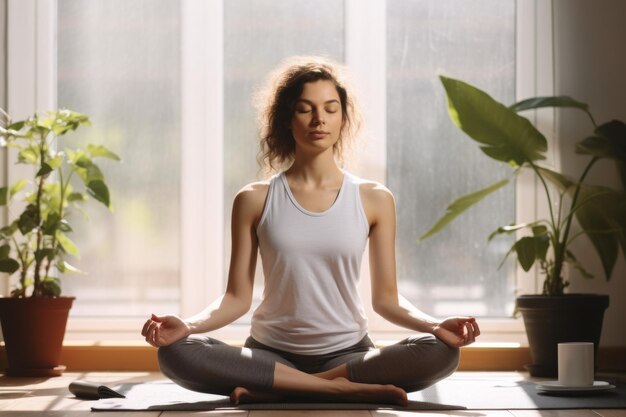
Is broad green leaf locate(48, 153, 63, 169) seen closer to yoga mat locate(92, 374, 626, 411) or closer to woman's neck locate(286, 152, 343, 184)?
yoga mat locate(92, 374, 626, 411)

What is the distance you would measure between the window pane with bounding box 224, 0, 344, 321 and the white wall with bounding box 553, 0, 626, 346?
890 millimetres

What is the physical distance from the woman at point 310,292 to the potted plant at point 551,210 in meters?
0.91

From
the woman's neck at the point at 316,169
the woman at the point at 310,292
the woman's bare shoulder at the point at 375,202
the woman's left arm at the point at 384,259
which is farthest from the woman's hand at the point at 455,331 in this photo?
the woman's neck at the point at 316,169

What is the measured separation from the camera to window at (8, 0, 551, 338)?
4203 millimetres

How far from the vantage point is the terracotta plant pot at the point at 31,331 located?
12.1 ft

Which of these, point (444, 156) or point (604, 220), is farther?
point (444, 156)

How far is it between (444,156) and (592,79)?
64 centimetres

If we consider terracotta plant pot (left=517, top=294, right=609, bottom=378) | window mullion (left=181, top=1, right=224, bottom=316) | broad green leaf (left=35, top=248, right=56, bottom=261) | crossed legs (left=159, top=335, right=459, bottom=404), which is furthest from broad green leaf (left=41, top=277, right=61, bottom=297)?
terracotta plant pot (left=517, top=294, right=609, bottom=378)

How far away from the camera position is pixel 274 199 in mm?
2855

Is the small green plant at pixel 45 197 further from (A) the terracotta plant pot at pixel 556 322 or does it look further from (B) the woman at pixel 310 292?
(A) the terracotta plant pot at pixel 556 322

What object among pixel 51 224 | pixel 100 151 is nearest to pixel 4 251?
pixel 51 224

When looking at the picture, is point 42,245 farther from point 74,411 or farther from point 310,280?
point 310,280

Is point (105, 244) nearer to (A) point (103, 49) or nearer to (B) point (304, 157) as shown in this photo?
(A) point (103, 49)

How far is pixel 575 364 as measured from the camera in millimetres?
2785
